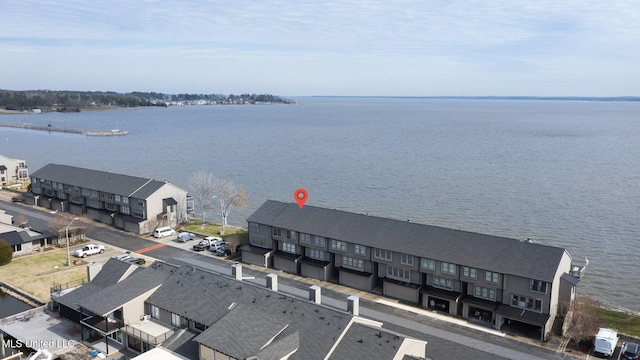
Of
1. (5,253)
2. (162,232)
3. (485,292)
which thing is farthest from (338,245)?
(5,253)

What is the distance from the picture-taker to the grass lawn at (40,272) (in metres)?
42.5

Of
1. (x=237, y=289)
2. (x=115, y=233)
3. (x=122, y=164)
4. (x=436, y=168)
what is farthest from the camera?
(x=122, y=164)

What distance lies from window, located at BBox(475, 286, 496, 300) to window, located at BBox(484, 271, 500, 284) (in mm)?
862

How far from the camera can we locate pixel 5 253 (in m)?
47.6

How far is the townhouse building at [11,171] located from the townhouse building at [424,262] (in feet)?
194

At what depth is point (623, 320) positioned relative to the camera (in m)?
37.3

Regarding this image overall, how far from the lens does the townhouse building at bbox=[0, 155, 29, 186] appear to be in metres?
84.9

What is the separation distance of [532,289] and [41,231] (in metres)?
49.3

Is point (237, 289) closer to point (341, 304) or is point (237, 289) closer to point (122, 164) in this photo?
point (341, 304)

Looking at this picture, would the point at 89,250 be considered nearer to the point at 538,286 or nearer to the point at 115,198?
the point at 115,198

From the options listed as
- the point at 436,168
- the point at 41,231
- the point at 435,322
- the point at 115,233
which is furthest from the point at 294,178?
the point at 435,322

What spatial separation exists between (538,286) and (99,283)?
3103 centimetres

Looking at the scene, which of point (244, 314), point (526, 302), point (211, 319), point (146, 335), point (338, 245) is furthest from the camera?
point (338, 245)

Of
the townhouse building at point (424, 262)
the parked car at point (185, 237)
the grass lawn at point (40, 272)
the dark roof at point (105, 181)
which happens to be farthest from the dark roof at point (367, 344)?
the dark roof at point (105, 181)
